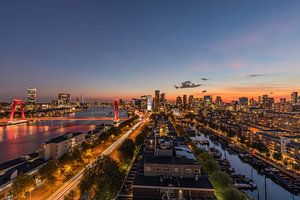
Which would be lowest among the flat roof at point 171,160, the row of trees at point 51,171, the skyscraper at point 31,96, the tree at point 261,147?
the tree at point 261,147

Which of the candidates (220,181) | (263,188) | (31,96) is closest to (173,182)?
(220,181)

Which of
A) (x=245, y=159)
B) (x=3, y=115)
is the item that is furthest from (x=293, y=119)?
(x=3, y=115)

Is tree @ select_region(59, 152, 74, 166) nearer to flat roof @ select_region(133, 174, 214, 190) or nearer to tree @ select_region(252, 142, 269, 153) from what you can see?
flat roof @ select_region(133, 174, 214, 190)

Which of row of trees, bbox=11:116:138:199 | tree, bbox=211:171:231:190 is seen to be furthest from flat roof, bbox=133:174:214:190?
row of trees, bbox=11:116:138:199

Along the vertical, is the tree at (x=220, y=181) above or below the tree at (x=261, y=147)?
above

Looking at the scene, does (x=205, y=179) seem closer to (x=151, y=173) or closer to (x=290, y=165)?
(x=151, y=173)

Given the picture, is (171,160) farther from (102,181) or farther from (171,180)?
(102,181)

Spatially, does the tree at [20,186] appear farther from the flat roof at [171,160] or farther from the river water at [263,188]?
the river water at [263,188]

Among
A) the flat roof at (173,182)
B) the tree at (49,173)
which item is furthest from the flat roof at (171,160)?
the tree at (49,173)
